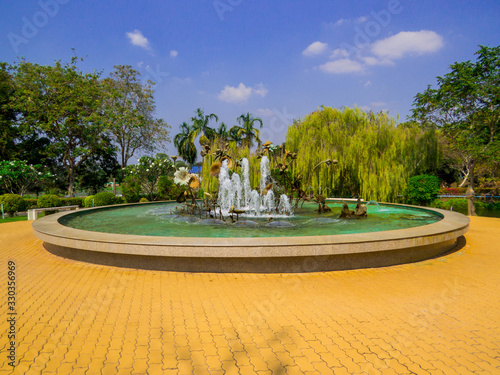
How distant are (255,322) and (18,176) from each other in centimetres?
2296

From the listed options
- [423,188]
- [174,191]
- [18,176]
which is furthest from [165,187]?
[423,188]

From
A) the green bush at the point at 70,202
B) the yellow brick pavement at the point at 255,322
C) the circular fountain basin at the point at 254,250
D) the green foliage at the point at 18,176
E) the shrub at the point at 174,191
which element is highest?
the green foliage at the point at 18,176

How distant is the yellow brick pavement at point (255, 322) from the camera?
2.69 m

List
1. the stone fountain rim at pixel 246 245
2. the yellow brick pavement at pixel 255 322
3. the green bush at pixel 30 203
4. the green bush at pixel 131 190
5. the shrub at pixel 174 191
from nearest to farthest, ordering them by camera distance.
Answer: the yellow brick pavement at pixel 255 322 < the stone fountain rim at pixel 246 245 < the green bush at pixel 30 203 < the green bush at pixel 131 190 < the shrub at pixel 174 191

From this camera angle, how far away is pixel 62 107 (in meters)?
23.5

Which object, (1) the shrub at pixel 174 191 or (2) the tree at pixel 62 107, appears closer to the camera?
(1) the shrub at pixel 174 191

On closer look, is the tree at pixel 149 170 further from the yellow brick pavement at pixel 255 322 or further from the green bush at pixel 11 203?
the yellow brick pavement at pixel 255 322

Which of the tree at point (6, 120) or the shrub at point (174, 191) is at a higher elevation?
the tree at point (6, 120)

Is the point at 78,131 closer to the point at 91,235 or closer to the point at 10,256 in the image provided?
the point at 10,256

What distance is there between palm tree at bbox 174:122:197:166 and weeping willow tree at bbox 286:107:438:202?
21.6 m

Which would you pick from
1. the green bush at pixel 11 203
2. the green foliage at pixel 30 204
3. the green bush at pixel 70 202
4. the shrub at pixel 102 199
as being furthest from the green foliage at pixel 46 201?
the shrub at pixel 102 199

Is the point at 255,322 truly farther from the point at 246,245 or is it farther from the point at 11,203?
the point at 11,203

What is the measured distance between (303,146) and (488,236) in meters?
10.9

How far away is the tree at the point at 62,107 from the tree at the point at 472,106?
25.3 metres
